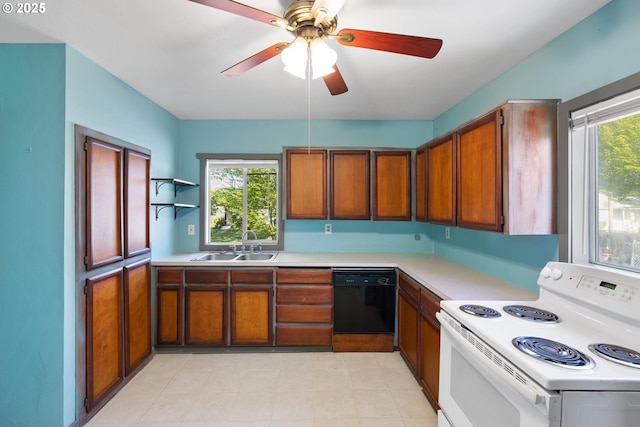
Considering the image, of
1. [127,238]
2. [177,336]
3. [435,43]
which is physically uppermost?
[435,43]

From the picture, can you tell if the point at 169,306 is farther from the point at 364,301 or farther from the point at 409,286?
the point at 409,286

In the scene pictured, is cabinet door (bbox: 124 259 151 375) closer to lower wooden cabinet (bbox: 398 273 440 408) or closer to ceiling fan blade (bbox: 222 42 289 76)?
ceiling fan blade (bbox: 222 42 289 76)

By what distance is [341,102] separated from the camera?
110 inches

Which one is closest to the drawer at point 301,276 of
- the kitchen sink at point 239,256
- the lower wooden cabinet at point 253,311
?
the lower wooden cabinet at point 253,311

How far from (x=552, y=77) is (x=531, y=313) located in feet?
4.57

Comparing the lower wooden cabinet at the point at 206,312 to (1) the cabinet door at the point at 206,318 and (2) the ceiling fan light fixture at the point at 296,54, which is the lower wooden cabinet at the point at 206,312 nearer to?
(1) the cabinet door at the point at 206,318

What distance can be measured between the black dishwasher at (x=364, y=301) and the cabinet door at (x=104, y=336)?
179 cm

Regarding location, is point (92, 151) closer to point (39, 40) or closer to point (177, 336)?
point (39, 40)

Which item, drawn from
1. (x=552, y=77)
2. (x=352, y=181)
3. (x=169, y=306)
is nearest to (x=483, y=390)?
(x=552, y=77)

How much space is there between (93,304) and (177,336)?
3.29 ft

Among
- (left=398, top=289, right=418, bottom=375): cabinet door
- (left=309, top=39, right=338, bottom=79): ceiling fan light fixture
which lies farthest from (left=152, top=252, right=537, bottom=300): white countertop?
(left=309, top=39, right=338, bottom=79): ceiling fan light fixture

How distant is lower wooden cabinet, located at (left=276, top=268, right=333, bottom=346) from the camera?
9.13ft

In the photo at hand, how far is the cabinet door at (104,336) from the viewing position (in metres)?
1.93

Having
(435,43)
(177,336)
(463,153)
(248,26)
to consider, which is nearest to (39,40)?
(248,26)
